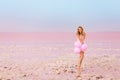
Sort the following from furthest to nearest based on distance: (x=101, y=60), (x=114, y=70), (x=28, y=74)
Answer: (x=101, y=60) → (x=114, y=70) → (x=28, y=74)

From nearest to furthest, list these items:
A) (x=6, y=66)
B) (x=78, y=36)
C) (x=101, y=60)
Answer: (x=78, y=36) < (x=6, y=66) < (x=101, y=60)

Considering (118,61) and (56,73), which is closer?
(56,73)

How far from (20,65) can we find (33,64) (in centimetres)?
74

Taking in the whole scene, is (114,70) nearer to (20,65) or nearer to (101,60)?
(101,60)

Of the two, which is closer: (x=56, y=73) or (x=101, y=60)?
(x=56, y=73)

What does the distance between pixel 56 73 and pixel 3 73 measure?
2231 mm

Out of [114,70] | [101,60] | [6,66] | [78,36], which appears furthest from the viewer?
[101,60]

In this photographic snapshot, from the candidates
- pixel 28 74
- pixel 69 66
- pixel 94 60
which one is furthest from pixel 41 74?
pixel 94 60

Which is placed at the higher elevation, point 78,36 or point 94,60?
point 78,36

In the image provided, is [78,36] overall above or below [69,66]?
above

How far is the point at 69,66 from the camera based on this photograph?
65.9 feet

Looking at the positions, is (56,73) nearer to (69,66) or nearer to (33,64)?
(69,66)

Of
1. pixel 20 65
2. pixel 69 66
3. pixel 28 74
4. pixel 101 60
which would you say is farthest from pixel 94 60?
pixel 28 74

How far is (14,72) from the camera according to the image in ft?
60.7
